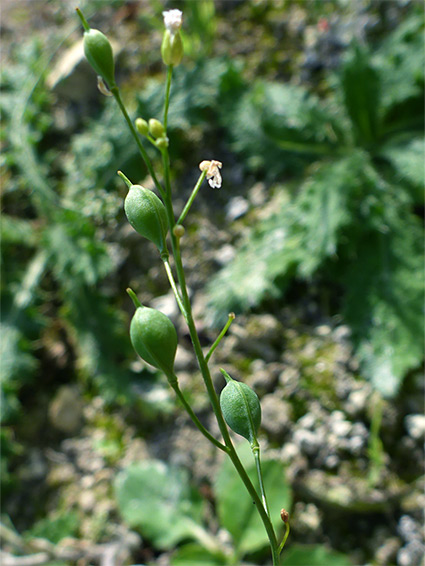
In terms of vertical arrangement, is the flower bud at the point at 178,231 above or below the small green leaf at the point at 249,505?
above

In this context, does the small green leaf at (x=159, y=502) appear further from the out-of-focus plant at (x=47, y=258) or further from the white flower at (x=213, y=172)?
the white flower at (x=213, y=172)

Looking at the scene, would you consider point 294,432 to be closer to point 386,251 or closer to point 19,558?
point 386,251

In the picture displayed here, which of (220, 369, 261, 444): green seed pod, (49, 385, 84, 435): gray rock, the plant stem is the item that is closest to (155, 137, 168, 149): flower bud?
the plant stem

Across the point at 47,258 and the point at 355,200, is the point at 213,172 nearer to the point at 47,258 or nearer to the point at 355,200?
the point at 355,200

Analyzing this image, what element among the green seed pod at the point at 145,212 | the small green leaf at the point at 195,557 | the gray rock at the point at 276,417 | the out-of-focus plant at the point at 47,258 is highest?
the green seed pod at the point at 145,212

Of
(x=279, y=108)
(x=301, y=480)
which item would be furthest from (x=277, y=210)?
(x=301, y=480)

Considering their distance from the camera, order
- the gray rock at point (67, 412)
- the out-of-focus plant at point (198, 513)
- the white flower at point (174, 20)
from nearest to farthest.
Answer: the white flower at point (174, 20) → the out-of-focus plant at point (198, 513) → the gray rock at point (67, 412)

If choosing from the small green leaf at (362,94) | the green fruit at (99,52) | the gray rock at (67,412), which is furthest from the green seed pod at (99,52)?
the gray rock at (67,412)
